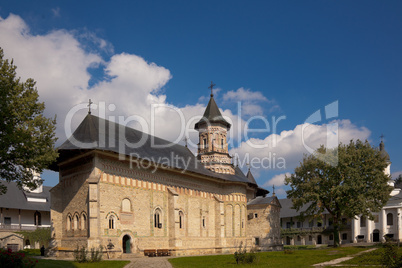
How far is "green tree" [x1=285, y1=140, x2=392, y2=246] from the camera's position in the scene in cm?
3244

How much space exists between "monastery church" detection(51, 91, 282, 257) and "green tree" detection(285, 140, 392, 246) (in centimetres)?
694

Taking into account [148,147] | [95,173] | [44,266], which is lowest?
[44,266]

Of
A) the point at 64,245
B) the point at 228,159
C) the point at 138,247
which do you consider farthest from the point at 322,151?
the point at 64,245

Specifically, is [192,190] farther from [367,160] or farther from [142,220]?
[367,160]

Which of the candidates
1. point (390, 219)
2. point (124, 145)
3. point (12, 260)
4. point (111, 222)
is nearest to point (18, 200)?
point (124, 145)

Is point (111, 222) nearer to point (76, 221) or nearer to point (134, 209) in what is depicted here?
point (134, 209)

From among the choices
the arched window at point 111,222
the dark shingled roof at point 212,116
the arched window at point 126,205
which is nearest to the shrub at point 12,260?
the arched window at point 111,222

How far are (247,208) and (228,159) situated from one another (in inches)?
242

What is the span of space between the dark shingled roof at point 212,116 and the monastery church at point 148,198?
23 cm

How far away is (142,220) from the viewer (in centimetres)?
2722

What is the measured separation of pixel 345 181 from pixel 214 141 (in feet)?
47.2

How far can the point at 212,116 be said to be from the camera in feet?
133

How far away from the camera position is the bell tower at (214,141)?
39156 millimetres

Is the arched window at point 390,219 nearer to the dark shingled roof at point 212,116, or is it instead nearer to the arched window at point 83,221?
the dark shingled roof at point 212,116
